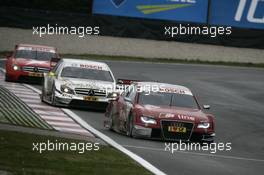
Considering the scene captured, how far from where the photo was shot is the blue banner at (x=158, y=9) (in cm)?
5212

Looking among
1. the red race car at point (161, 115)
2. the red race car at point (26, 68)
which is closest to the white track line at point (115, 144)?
the red race car at point (161, 115)

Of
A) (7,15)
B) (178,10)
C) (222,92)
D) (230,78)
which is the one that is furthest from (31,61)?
(178,10)

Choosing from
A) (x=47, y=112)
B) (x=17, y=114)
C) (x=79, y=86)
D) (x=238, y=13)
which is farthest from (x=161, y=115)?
(x=238, y=13)

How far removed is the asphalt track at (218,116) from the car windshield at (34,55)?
559cm

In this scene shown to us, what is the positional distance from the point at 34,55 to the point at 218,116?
9.38 meters

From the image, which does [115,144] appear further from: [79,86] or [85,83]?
[85,83]

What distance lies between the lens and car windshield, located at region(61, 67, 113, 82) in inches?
1065

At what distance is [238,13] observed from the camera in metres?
53.8

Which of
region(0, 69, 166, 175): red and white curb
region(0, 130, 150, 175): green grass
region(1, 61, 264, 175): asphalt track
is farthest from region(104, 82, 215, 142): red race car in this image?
region(0, 130, 150, 175): green grass

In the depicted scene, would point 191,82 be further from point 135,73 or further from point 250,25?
point 250,25

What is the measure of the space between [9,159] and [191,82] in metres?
25.5

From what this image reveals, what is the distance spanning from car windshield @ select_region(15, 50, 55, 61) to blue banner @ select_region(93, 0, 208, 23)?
17330 mm

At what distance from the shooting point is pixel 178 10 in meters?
53.0

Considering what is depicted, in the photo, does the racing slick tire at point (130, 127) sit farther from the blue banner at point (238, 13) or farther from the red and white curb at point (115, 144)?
the blue banner at point (238, 13)
